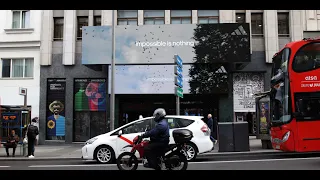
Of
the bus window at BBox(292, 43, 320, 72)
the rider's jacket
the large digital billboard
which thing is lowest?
the rider's jacket

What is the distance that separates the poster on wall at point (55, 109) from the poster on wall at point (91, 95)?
1.01 m

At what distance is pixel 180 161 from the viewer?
874 cm

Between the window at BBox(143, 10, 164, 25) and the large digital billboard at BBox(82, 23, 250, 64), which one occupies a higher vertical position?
the window at BBox(143, 10, 164, 25)

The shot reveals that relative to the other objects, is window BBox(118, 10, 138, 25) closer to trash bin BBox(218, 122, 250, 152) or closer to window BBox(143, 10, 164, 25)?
window BBox(143, 10, 164, 25)

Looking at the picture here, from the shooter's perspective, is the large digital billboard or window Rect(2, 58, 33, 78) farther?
window Rect(2, 58, 33, 78)

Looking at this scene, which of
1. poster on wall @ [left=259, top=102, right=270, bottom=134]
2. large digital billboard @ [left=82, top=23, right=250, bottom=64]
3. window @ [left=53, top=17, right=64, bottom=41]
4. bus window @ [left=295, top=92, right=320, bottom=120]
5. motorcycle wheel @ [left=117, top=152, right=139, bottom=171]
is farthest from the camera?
window @ [left=53, top=17, right=64, bottom=41]

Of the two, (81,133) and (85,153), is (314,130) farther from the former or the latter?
(81,133)

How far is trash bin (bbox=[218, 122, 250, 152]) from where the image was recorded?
14922mm

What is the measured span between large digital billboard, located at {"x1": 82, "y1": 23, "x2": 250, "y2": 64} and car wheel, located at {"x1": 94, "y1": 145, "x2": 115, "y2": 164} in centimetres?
867

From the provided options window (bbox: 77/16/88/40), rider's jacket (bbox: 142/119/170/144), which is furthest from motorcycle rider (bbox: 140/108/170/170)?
window (bbox: 77/16/88/40)

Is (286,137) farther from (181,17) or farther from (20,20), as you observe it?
(20,20)

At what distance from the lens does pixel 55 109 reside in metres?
22.9

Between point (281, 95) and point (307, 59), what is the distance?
1.44 metres
